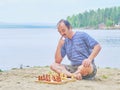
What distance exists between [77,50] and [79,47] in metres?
0.06

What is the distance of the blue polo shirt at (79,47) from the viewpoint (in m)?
8.11

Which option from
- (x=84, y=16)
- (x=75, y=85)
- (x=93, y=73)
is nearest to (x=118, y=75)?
(x=93, y=73)

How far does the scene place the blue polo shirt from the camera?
319 inches

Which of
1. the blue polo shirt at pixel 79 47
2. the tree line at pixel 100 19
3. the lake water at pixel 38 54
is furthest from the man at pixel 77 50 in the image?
the tree line at pixel 100 19

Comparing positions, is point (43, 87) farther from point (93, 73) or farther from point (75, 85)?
point (93, 73)

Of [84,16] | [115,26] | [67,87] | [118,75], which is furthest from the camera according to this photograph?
[115,26]

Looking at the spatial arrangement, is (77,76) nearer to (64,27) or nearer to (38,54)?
(64,27)

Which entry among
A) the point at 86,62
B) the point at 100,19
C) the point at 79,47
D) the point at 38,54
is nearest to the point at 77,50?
the point at 79,47

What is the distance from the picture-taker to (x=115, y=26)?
71688 millimetres

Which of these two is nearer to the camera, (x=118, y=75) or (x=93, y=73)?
(x=93, y=73)

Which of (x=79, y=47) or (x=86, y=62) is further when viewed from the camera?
(x=79, y=47)

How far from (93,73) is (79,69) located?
330 millimetres

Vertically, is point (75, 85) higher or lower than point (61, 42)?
lower

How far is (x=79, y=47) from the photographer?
26.7 feet
